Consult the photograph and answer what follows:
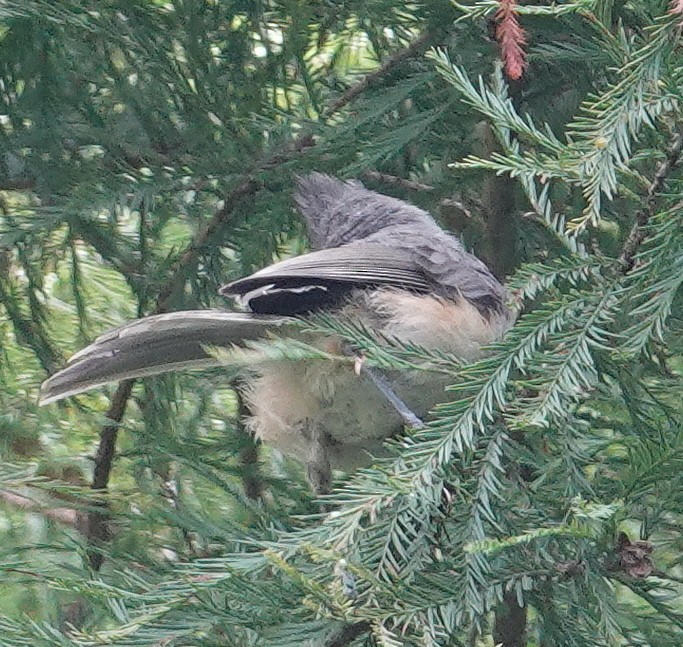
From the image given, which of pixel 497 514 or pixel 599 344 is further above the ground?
pixel 599 344

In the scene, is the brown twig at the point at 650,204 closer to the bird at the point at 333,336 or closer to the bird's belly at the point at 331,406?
the bird at the point at 333,336

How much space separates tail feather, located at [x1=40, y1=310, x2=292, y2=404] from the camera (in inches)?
74.3

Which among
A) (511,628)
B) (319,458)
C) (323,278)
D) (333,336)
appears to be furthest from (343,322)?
(511,628)

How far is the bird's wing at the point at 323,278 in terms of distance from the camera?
6.14 ft

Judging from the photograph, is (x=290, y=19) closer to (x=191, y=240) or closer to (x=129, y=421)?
(x=191, y=240)

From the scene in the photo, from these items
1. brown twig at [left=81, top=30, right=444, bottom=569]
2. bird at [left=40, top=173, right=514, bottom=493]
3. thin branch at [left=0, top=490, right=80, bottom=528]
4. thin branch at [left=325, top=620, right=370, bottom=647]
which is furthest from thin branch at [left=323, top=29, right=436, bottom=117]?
thin branch at [left=325, top=620, right=370, bottom=647]

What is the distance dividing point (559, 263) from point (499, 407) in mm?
227

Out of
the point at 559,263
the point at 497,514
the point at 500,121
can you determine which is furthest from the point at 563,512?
the point at 500,121

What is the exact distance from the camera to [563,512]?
1610mm

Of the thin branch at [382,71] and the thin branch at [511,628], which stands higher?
the thin branch at [382,71]

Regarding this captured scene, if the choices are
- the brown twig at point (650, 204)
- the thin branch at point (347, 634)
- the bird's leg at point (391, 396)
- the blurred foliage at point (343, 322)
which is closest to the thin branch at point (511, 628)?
the blurred foliage at point (343, 322)

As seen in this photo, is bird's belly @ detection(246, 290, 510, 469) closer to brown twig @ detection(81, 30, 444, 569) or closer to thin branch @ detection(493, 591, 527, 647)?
brown twig @ detection(81, 30, 444, 569)

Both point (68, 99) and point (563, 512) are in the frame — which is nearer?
point (563, 512)

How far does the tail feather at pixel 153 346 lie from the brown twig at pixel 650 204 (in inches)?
24.1
